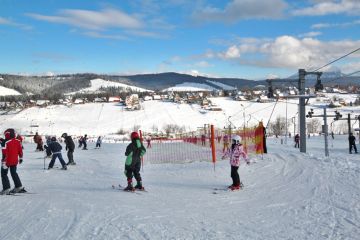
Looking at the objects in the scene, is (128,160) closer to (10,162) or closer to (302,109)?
(10,162)

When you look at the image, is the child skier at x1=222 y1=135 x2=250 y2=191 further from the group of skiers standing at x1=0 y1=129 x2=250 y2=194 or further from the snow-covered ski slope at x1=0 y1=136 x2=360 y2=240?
the snow-covered ski slope at x1=0 y1=136 x2=360 y2=240

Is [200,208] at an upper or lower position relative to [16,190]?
Result: lower

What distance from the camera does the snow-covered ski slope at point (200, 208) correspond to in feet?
24.2

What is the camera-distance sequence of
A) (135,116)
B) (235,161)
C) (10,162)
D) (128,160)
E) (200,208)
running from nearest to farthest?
(200,208) < (10,162) < (235,161) < (128,160) < (135,116)

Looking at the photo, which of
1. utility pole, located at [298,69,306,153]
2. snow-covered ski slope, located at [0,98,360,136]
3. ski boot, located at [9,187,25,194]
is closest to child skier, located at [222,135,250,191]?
ski boot, located at [9,187,25,194]

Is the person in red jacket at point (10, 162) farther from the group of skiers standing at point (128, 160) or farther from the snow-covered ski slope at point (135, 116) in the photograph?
the snow-covered ski slope at point (135, 116)

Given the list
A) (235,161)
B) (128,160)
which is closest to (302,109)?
(235,161)

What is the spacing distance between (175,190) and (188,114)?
15459cm

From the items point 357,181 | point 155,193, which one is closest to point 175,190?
point 155,193

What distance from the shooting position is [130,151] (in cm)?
1241

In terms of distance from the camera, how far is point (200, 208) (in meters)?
9.56

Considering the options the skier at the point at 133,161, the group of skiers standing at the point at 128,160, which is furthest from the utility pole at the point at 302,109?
the skier at the point at 133,161

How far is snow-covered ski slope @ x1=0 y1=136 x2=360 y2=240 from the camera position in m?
7.36

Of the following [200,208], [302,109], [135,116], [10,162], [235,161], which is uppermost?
[135,116]
